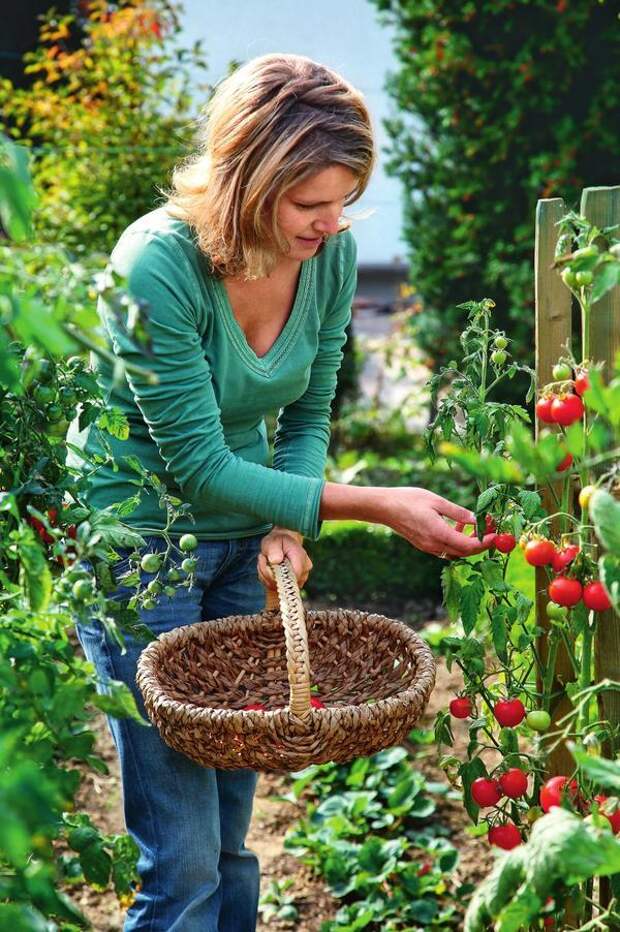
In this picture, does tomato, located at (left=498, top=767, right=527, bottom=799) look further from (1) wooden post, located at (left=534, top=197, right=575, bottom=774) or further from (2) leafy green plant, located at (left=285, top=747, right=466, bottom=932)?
(2) leafy green plant, located at (left=285, top=747, right=466, bottom=932)

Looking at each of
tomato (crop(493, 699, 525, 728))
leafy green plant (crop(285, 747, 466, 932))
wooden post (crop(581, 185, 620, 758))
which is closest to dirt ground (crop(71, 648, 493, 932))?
leafy green plant (crop(285, 747, 466, 932))

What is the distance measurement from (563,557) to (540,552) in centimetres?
3

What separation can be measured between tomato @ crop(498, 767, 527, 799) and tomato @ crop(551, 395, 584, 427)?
0.53 m

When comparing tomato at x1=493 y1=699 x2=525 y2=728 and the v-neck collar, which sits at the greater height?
the v-neck collar

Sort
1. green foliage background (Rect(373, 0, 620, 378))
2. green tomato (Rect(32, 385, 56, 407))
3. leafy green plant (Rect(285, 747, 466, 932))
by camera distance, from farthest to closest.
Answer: green foliage background (Rect(373, 0, 620, 378)) < leafy green plant (Rect(285, 747, 466, 932)) < green tomato (Rect(32, 385, 56, 407))

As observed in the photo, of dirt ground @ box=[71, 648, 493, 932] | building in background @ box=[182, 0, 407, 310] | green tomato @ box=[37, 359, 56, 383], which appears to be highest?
building in background @ box=[182, 0, 407, 310]

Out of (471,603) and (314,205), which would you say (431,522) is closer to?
(471,603)

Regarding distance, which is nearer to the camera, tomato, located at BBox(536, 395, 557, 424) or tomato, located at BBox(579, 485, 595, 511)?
tomato, located at BBox(579, 485, 595, 511)

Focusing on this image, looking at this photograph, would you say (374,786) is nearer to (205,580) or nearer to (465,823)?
(465,823)

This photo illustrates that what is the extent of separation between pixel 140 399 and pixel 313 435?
48cm

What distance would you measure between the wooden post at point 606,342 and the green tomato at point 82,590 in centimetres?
A: 90

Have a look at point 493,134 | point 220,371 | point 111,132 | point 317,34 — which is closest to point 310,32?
point 317,34

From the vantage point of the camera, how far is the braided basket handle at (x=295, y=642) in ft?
5.14

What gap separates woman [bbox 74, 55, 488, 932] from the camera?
1.80m
